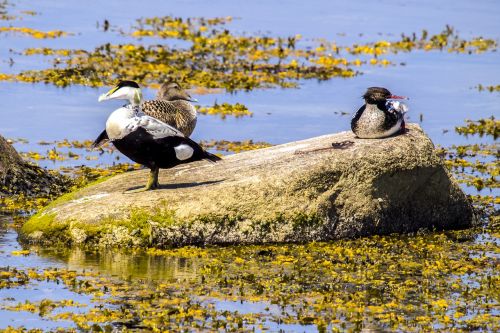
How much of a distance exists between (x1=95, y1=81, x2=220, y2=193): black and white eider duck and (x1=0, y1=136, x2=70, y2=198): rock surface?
8.89ft

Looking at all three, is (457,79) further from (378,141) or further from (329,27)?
(378,141)

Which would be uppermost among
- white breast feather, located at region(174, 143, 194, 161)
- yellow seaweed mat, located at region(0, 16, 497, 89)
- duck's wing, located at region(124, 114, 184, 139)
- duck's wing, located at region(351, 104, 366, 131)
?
yellow seaweed mat, located at region(0, 16, 497, 89)

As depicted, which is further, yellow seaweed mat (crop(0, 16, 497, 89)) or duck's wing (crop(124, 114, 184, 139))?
yellow seaweed mat (crop(0, 16, 497, 89))

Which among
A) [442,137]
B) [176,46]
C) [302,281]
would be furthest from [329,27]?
[302,281]

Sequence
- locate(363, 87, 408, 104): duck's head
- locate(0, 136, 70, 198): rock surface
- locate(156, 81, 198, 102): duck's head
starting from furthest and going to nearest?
locate(156, 81, 198, 102): duck's head
locate(0, 136, 70, 198): rock surface
locate(363, 87, 408, 104): duck's head

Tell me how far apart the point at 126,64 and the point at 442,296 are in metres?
18.0

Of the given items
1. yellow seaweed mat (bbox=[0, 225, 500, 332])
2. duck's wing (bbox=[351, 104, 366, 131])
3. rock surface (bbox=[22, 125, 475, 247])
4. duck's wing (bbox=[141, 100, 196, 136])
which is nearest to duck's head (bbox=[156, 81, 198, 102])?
duck's wing (bbox=[141, 100, 196, 136])

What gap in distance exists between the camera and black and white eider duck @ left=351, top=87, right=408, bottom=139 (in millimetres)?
15945

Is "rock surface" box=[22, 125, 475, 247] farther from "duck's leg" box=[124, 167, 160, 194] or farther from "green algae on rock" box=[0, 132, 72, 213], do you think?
"green algae on rock" box=[0, 132, 72, 213]

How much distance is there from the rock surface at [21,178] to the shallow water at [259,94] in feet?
5.74

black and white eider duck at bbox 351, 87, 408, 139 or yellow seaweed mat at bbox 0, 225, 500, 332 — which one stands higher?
black and white eider duck at bbox 351, 87, 408, 139

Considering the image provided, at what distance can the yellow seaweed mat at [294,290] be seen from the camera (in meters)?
11.3

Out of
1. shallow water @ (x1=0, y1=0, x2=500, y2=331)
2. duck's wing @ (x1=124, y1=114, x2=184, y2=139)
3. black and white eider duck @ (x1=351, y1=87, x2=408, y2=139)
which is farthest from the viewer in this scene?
black and white eider duck @ (x1=351, y1=87, x2=408, y2=139)

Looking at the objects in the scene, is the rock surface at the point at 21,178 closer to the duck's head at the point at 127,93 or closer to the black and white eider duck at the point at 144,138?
the black and white eider duck at the point at 144,138
